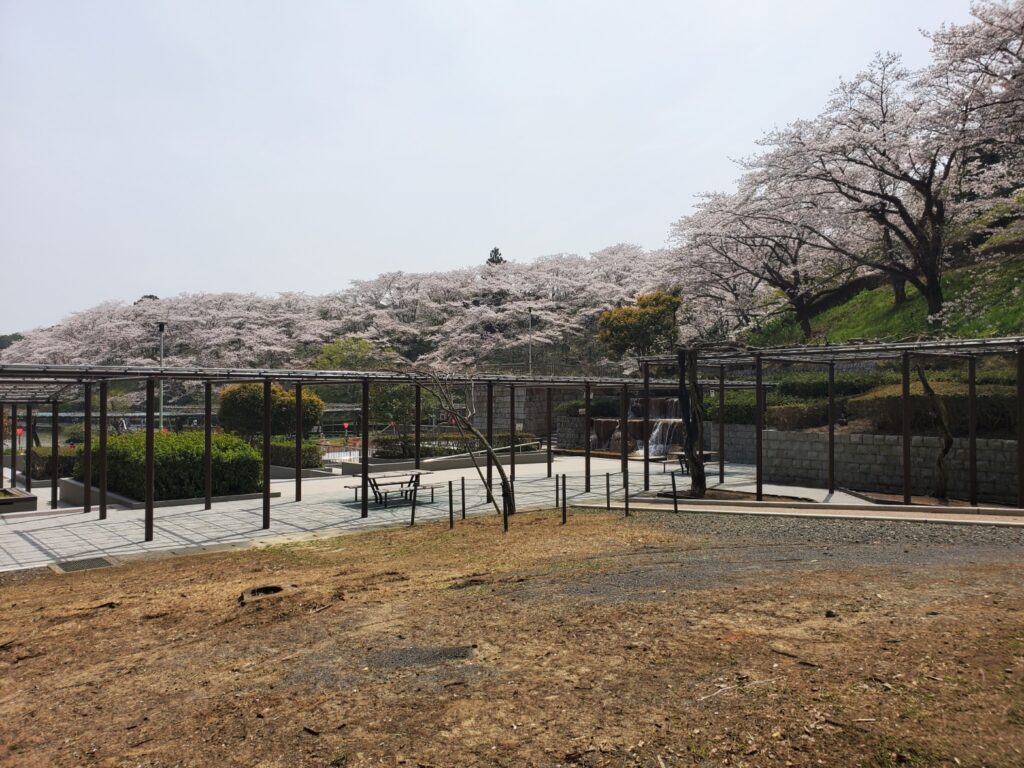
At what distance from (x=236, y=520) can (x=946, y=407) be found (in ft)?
49.7

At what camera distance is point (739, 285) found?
1403 inches

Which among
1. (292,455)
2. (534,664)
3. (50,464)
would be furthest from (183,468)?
(534,664)

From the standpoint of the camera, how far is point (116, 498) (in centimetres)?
1484

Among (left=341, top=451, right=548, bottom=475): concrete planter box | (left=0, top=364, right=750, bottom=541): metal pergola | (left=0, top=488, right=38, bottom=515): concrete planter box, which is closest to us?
(left=0, top=364, right=750, bottom=541): metal pergola

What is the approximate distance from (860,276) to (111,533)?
3095 centimetres

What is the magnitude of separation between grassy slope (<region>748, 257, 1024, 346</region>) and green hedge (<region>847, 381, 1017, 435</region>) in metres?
3.11

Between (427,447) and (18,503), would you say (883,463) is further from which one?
(18,503)

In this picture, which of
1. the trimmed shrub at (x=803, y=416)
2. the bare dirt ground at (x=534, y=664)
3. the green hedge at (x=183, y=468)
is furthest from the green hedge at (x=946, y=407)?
the green hedge at (x=183, y=468)

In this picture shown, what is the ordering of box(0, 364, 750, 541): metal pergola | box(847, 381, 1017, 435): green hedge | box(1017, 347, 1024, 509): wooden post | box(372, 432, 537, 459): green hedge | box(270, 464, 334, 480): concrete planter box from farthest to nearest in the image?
box(372, 432, 537, 459): green hedge, box(270, 464, 334, 480): concrete planter box, box(847, 381, 1017, 435): green hedge, box(1017, 347, 1024, 509): wooden post, box(0, 364, 750, 541): metal pergola

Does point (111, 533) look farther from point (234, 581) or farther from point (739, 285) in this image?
point (739, 285)

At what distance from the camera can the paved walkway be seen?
10453 mm

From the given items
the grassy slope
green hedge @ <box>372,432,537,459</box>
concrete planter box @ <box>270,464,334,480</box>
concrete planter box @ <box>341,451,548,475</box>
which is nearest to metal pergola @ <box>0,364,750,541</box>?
concrete planter box @ <box>270,464,334,480</box>

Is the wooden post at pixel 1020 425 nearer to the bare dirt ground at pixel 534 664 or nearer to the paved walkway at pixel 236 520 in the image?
the paved walkway at pixel 236 520

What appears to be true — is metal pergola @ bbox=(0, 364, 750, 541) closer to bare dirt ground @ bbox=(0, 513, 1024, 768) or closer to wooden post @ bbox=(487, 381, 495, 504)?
wooden post @ bbox=(487, 381, 495, 504)
